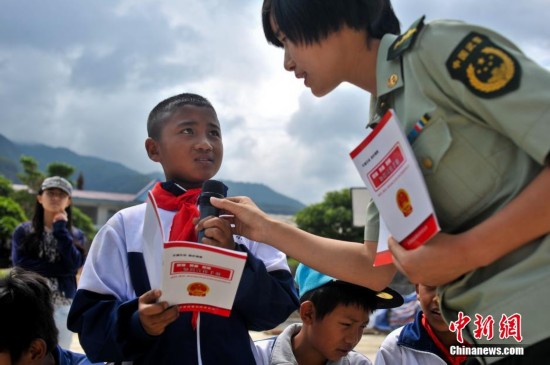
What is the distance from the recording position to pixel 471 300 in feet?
4.31

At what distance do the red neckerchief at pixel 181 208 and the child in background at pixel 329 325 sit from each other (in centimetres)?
99

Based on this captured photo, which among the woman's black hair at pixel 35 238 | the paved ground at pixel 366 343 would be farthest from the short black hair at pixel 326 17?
the paved ground at pixel 366 343

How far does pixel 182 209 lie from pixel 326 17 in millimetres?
905

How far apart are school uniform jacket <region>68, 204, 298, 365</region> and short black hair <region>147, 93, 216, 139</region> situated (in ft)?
1.44

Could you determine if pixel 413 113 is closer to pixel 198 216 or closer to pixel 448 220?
pixel 448 220

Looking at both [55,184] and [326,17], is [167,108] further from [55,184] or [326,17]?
[55,184]

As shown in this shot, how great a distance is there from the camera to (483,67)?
1.26m

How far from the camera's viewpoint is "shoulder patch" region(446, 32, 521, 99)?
1.25 m

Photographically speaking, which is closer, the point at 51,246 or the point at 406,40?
the point at 406,40

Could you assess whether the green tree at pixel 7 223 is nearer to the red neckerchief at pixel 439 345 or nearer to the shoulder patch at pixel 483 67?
the red neckerchief at pixel 439 345

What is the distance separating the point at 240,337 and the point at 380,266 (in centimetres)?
61

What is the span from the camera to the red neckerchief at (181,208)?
2055 mm

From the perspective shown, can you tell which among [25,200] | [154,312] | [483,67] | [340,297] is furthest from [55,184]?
[25,200]

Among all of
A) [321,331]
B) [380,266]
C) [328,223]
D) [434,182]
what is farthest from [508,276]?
[328,223]
